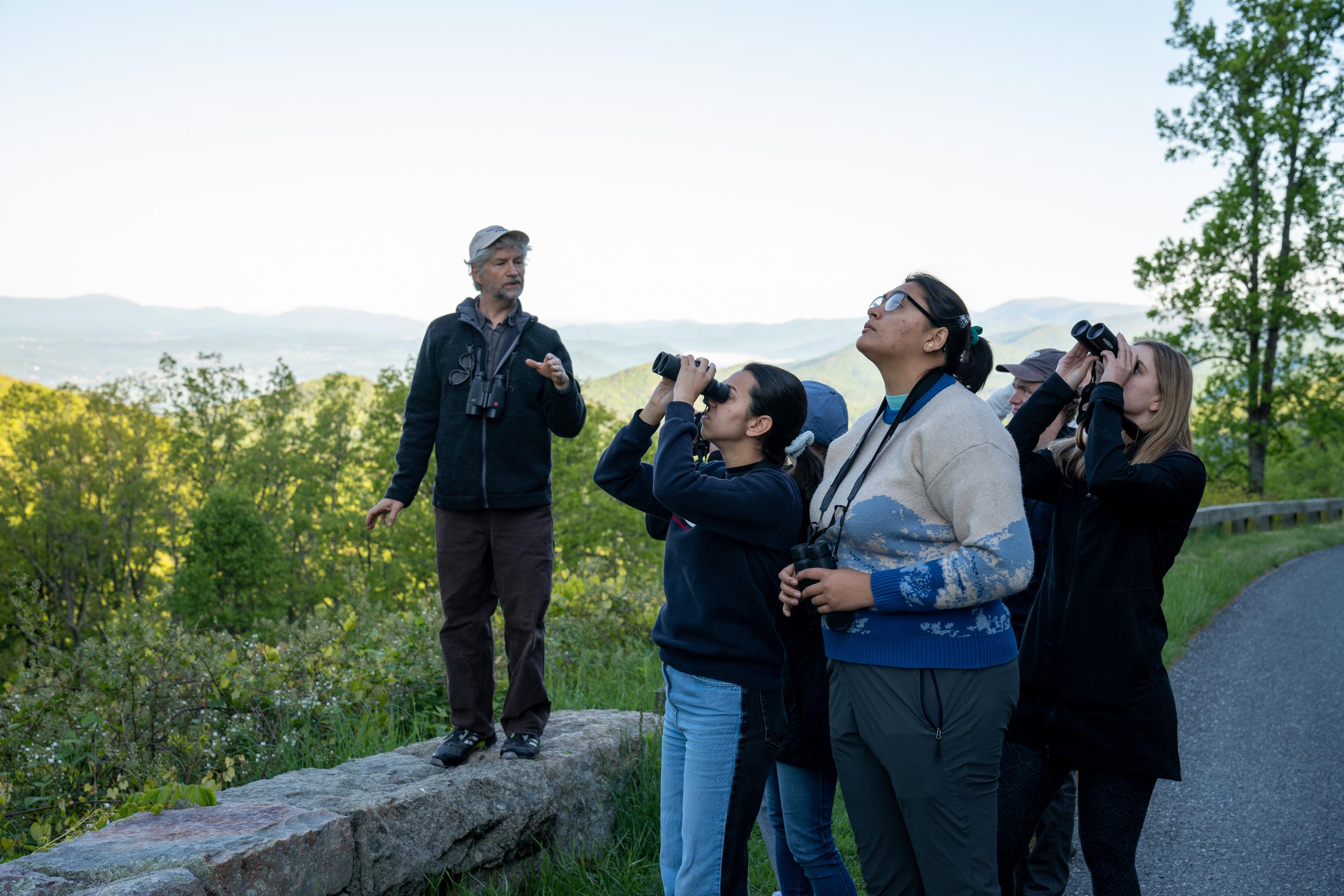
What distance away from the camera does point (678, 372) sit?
2.63m

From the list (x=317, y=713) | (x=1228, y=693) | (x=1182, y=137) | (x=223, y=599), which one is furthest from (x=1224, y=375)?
(x=223, y=599)

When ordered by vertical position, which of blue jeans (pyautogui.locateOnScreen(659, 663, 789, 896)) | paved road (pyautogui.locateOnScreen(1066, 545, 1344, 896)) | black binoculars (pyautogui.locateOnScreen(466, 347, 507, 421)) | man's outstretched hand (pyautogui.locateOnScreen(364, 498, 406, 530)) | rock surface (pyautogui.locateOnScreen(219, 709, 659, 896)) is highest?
black binoculars (pyautogui.locateOnScreen(466, 347, 507, 421))

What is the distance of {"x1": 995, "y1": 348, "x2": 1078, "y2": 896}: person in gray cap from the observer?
310cm

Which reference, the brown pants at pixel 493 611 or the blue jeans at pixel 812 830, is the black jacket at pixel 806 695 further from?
the brown pants at pixel 493 611

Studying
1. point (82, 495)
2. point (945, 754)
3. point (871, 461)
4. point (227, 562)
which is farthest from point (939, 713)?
point (82, 495)

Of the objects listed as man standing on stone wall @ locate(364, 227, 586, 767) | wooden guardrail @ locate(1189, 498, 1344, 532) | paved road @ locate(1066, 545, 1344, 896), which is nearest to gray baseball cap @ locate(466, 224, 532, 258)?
man standing on stone wall @ locate(364, 227, 586, 767)

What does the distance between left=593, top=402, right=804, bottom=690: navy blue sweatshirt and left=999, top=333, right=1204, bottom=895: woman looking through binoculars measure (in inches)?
29.4

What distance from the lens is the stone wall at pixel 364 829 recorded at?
7.87 feet

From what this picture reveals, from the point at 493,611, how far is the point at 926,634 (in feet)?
6.74

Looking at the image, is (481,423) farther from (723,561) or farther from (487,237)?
(723,561)

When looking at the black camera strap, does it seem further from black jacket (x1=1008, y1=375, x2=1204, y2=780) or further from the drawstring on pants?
black jacket (x1=1008, y1=375, x2=1204, y2=780)

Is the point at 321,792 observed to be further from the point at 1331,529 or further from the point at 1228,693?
the point at 1331,529

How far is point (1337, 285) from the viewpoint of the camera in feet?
58.4

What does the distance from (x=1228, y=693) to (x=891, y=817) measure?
448 centimetres
